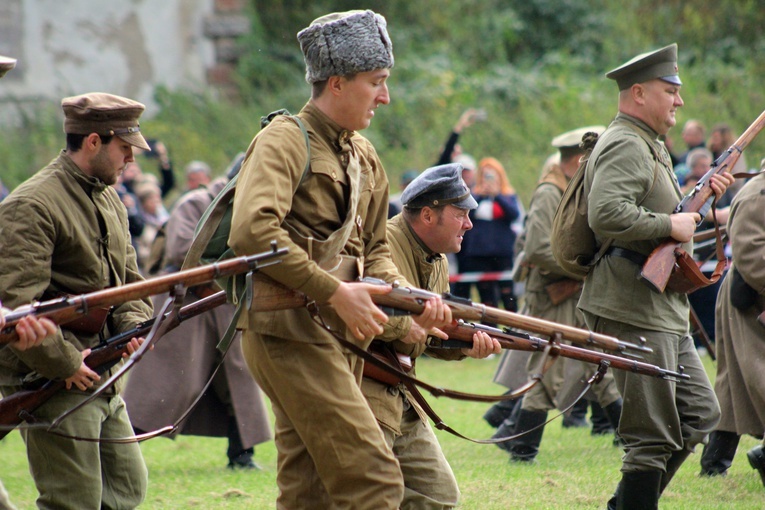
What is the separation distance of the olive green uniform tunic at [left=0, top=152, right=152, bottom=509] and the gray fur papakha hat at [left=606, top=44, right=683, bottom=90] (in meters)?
2.66

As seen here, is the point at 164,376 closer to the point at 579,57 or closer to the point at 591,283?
the point at 591,283

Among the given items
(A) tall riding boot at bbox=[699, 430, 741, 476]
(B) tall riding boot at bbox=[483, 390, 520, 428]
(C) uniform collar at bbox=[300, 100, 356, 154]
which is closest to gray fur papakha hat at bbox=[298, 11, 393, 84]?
(C) uniform collar at bbox=[300, 100, 356, 154]

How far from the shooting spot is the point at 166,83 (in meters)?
21.6

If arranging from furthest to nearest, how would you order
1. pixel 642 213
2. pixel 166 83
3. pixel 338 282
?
pixel 166 83 → pixel 642 213 → pixel 338 282

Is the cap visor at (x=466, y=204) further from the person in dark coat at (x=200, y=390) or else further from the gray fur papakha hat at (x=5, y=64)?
the person in dark coat at (x=200, y=390)

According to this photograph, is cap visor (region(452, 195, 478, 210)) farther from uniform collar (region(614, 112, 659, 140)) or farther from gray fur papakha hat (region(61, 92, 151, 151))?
gray fur papakha hat (region(61, 92, 151, 151))

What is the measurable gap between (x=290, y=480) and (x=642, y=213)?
2167 mm

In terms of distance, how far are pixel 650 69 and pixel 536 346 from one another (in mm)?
1595

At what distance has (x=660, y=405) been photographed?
217 inches

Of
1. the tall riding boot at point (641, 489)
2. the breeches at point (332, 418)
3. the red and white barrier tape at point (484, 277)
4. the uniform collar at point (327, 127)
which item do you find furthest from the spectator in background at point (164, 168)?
the breeches at point (332, 418)

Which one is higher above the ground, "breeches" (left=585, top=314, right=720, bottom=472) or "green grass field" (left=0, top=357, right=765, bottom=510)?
"breeches" (left=585, top=314, right=720, bottom=472)

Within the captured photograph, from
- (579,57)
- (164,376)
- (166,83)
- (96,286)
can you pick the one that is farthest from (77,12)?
(96,286)

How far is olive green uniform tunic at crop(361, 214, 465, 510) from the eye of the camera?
4.89 metres

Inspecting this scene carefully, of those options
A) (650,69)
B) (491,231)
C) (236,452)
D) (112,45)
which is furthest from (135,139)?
(112,45)
